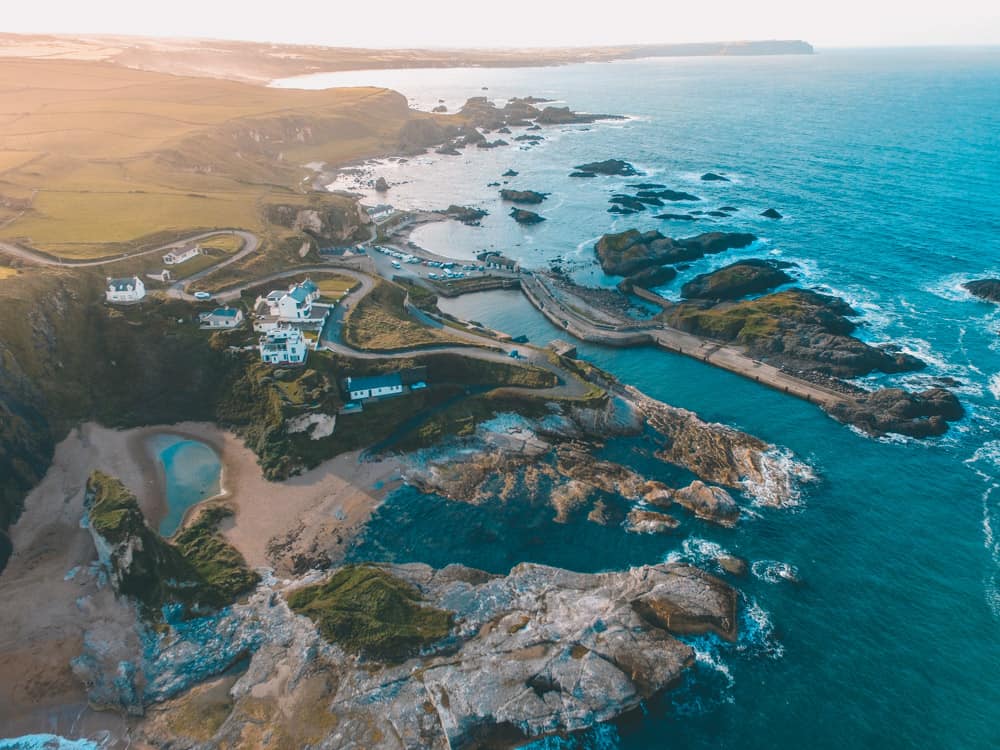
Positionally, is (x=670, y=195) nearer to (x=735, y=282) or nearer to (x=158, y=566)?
(x=735, y=282)

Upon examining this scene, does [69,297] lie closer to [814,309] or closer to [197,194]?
[197,194]

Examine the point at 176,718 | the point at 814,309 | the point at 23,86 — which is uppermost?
the point at 23,86

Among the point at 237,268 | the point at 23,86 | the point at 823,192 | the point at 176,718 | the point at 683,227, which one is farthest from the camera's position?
the point at 23,86

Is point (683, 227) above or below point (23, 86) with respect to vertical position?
below

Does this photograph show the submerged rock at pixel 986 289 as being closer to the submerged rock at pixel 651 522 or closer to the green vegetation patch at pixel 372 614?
the submerged rock at pixel 651 522

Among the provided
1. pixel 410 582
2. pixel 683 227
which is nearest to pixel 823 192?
pixel 683 227

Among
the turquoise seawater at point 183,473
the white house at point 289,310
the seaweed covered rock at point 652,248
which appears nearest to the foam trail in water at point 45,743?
the turquoise seawater at point 183,473
